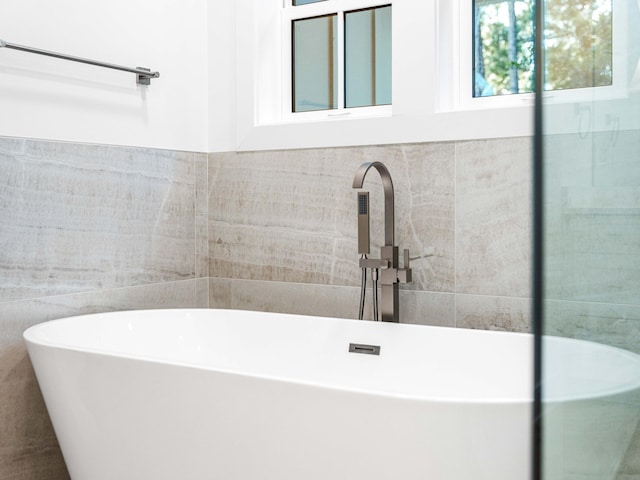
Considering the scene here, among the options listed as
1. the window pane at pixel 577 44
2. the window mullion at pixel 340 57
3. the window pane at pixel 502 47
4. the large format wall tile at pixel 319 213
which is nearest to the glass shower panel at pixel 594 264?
the window pane at pixel 577 44

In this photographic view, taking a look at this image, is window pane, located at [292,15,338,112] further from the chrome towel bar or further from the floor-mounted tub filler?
the floor-mounted tub filler

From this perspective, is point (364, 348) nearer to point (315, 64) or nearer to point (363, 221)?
point (363, 221)

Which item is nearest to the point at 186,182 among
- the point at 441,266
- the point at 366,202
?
the point at 366,202

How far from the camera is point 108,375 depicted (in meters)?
1.83

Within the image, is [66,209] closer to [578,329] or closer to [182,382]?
[182,382]

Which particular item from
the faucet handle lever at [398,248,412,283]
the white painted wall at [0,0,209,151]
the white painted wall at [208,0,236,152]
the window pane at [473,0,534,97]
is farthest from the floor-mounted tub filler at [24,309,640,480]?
the window pane at [473,0,534,97]

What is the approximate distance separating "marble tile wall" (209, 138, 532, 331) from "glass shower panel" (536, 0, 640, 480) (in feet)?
5.40

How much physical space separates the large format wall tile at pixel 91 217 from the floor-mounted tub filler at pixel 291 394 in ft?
0.71

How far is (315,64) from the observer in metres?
2.93

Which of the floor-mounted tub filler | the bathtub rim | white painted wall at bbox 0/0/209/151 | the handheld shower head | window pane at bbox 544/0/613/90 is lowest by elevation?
the floor-mounted tub filler

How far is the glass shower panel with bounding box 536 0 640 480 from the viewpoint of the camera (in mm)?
591

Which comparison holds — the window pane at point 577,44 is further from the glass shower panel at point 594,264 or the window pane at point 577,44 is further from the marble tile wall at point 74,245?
the marble tile wall at point 74,245

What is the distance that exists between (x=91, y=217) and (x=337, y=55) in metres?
1.22

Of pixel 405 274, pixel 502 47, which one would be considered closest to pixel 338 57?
pixel 502 47
